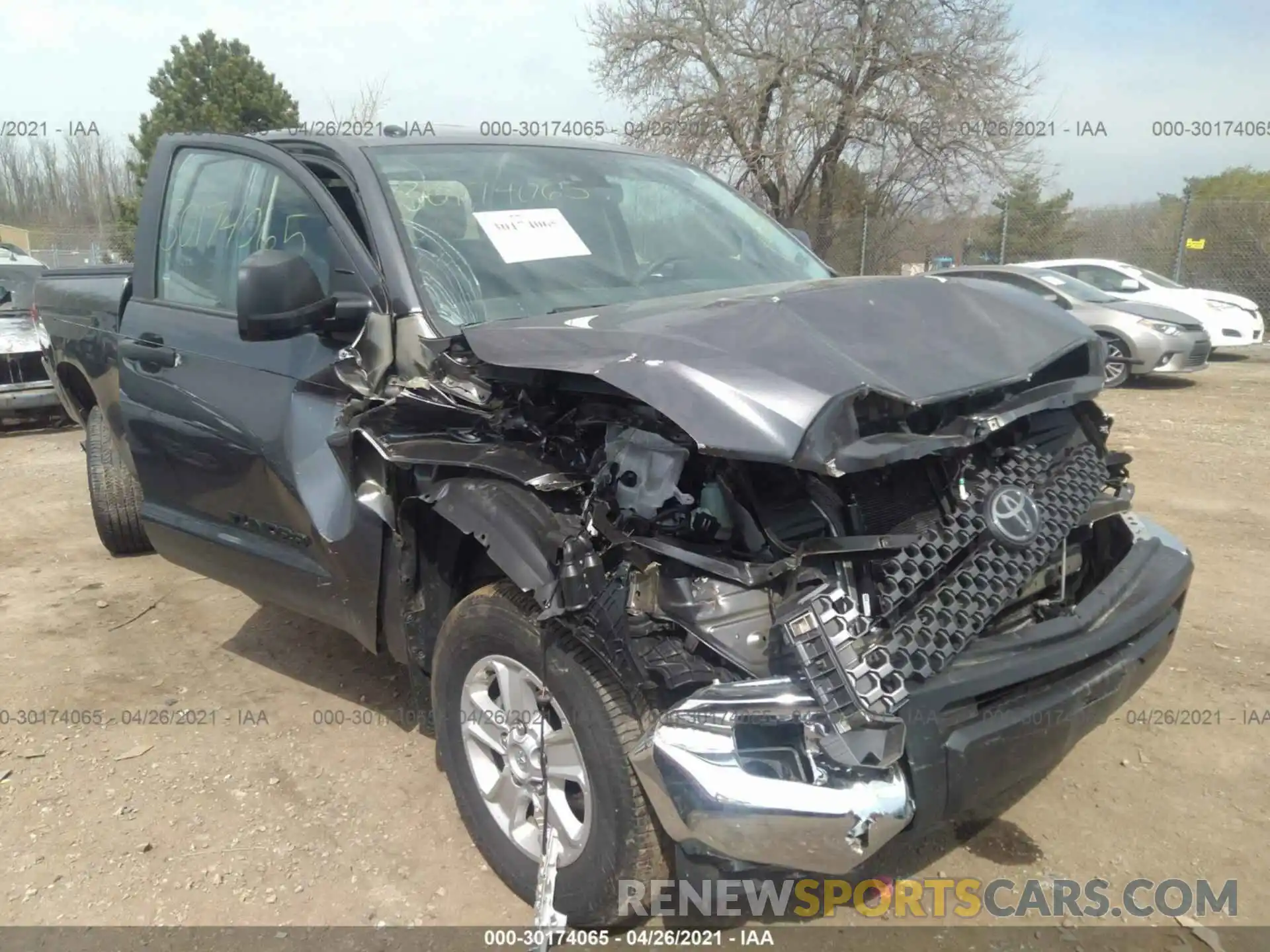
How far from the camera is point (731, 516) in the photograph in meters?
2.29

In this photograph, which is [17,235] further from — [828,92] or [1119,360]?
[1119,360]

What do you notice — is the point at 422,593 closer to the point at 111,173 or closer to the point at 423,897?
the point at 423,897

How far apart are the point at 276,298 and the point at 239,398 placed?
0.71 meters

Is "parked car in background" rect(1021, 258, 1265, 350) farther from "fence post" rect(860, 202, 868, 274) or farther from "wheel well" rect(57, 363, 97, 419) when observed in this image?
"wheel well" rect(57, 363, 97, 419)

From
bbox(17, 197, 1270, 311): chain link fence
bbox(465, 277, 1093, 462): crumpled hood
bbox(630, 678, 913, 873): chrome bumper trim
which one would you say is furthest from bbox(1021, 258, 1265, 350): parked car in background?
bbox(630, 678, 913, 873): chrome bumper trim

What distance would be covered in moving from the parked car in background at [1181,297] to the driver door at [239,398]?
11492 millimetres

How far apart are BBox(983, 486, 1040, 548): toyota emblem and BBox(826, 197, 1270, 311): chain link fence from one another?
14783 mm

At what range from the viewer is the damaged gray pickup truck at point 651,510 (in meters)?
2.01

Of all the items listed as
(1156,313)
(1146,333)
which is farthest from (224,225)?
(1156,313)

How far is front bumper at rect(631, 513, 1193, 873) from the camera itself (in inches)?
75.9

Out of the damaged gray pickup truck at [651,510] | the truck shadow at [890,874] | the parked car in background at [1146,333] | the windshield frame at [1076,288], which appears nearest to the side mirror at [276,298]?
the damaged gray pickup truck at [651,510]

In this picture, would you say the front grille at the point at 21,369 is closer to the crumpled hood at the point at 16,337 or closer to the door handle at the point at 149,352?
the crumpled hood at the point at 16,337

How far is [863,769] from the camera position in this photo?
1.94 metres

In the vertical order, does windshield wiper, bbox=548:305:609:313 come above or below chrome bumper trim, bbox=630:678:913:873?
above
